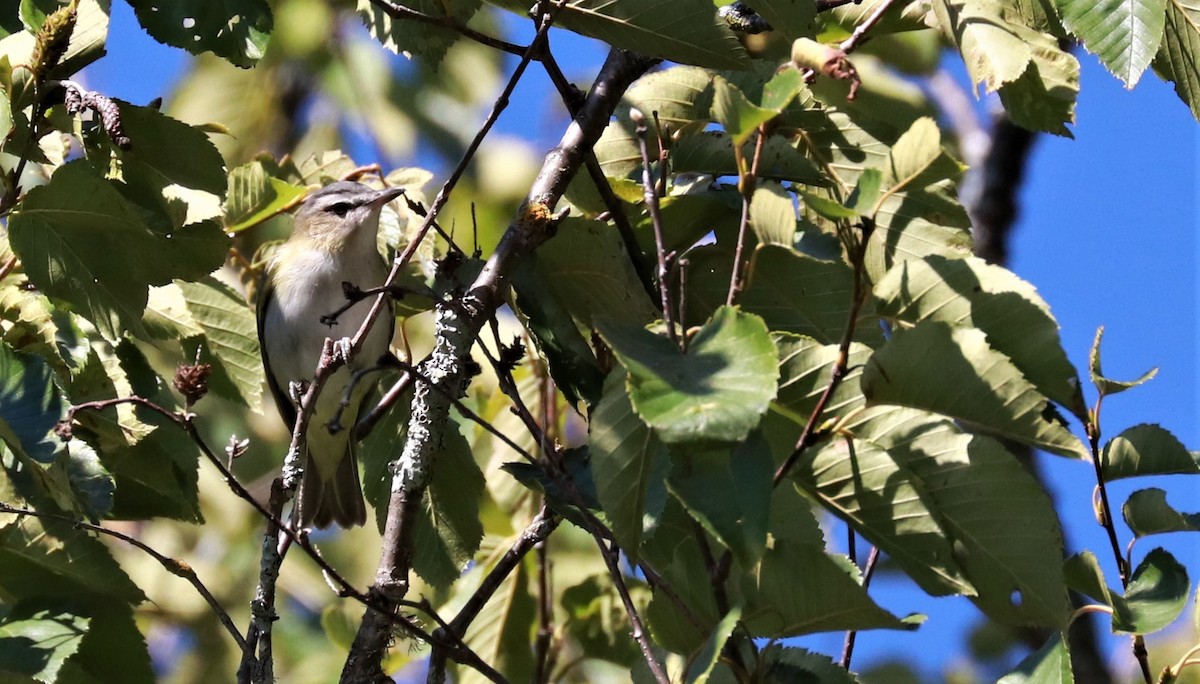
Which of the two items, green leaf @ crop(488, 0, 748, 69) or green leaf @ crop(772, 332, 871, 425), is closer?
green leaf @ crop(772, 332, 871, 425)

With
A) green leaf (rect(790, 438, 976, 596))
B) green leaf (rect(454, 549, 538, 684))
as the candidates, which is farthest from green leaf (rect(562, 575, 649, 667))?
green leaf (rect(790, 438, 976, 596))

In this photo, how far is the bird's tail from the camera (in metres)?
4.23

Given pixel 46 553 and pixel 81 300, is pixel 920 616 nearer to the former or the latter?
pixel 81 300

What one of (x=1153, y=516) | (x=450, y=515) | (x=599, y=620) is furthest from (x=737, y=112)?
(x=599, y=620)

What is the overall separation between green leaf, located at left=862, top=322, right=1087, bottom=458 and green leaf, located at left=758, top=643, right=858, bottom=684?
391mm

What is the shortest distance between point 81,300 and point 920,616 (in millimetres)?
1499

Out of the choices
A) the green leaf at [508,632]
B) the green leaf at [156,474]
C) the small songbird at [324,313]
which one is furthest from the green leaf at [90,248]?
the small songbird at [324,313]

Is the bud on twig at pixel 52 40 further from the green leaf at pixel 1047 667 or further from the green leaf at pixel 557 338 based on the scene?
the green leaf at pixel 1047 667

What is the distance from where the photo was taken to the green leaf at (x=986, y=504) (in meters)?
1.69

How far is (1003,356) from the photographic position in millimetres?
1625

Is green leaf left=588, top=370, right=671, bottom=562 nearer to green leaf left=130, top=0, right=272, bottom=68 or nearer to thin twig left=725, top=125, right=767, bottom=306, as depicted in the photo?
thin twig left=725, top=125, right=767, bottom=306

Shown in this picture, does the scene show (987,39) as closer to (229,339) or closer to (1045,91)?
(1045,91)

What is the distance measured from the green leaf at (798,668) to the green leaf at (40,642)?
1.28 meters

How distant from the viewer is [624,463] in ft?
5.13
